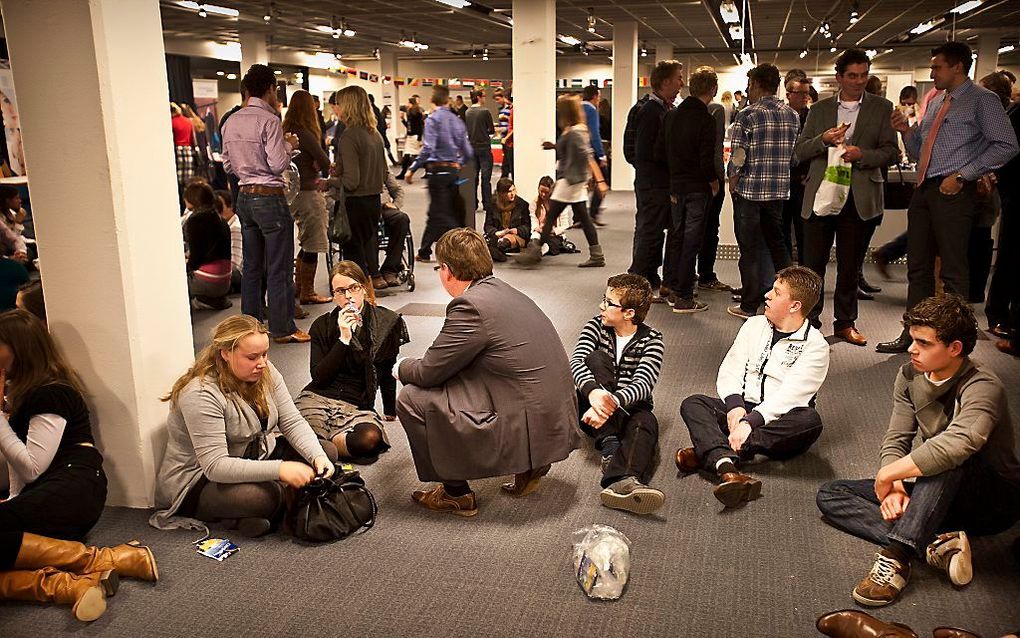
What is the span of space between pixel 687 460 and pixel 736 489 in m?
0.38

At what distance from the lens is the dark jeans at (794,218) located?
626cm

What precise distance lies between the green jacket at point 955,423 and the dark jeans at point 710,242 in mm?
3626

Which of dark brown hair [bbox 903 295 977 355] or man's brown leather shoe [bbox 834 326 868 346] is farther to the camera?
man's brown leather shoe [bbox 834 326 868 346]

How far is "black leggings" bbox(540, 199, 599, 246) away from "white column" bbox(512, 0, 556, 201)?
1.60m

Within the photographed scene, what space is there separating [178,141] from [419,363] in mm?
10368

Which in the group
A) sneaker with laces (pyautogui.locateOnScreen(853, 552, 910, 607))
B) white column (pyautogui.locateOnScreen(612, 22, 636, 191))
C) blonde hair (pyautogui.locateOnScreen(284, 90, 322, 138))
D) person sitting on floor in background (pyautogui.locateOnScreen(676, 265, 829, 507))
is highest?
white column (pyautogui.locateOnScreen(612, 22, 636, 191))

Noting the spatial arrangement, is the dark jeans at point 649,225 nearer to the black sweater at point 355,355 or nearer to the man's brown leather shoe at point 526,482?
the black sweater at point 355,355

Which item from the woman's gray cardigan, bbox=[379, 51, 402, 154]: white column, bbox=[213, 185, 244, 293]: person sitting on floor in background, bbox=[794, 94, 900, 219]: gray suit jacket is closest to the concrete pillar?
bbox=[379, 51, 402, 154]: white column

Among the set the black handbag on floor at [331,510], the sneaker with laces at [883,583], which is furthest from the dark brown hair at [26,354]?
the sneaker with laces at [883,583]

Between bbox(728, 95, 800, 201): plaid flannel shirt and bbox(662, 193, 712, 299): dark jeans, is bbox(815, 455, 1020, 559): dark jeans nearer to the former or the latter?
bbox(728, 95, 800, 201): plaid flannel shirt

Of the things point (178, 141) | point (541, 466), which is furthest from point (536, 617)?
point (178, 141)

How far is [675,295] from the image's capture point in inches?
249

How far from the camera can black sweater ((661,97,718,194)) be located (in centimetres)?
590

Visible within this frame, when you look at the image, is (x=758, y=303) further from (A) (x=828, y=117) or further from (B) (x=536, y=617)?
(B) (x=536, y=617)
